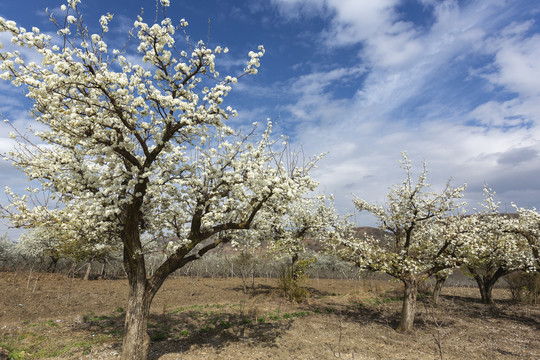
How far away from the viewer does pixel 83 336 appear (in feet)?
40.2

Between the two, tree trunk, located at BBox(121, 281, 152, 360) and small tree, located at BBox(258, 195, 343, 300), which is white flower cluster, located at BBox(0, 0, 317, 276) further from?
small tree, located at BBox(258, 195, 343, 300)

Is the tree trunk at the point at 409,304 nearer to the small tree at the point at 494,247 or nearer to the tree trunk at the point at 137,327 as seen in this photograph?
the small tree at the point at 494,247

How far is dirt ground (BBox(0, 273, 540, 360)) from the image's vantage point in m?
11.1

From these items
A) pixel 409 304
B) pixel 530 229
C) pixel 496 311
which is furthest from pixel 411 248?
pixel 496 311

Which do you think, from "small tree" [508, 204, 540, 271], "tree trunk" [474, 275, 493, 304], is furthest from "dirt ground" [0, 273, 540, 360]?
"small tree" [508, 204, 540, 271]

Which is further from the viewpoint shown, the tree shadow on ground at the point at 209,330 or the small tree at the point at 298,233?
the small tree at the point at 298,233

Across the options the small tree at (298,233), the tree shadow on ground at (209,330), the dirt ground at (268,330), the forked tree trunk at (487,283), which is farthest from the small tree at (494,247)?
the tree shadow on ground at (209,330)

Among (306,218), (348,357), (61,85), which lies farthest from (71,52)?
(306,218)

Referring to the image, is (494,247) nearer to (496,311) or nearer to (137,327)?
(496,311)

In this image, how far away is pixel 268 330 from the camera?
1406cm

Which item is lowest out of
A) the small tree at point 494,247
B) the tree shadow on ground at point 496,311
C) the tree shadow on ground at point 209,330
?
the tree shadow on ground at point 209,330

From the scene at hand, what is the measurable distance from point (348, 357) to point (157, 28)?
12.7m

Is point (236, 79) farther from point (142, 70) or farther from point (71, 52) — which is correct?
point (71, 52)

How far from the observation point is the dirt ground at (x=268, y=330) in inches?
438
